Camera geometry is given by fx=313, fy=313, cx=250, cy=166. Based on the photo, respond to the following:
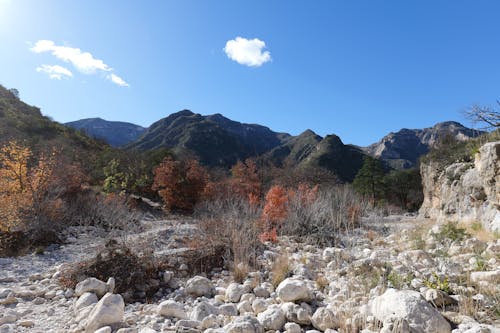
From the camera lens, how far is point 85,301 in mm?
3768

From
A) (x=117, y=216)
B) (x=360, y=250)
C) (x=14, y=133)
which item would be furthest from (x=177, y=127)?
(x=360, y=250)

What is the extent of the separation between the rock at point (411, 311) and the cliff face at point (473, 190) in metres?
5.49

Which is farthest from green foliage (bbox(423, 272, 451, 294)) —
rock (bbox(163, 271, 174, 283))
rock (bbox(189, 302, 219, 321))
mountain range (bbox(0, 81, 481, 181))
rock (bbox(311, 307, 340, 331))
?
mountain range (bbox(0, 81, 481, 181))

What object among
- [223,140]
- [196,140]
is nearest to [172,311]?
[196,140]

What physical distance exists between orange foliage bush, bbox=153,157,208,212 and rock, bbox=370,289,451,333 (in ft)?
58.9

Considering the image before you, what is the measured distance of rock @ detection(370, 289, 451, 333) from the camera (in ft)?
8.40

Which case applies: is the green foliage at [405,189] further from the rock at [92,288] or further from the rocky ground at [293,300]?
the rock at [92,288]

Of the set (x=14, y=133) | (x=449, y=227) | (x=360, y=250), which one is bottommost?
(x=360, y=250)

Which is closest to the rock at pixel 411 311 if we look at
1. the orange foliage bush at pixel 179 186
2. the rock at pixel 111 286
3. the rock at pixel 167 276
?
the rock at pixel 167 276

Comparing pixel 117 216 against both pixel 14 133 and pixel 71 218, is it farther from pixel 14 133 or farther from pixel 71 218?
pixel 14 133

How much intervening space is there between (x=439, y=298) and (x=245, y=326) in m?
1.89

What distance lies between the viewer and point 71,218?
38.0 feet

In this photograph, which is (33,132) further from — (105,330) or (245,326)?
(245,326)

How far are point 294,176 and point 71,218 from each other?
66.6ft
